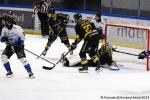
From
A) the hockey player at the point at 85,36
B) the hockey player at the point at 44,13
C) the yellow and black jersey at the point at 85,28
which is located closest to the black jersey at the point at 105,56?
the hockey player at the point at 85,36

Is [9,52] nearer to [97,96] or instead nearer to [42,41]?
[97,96]

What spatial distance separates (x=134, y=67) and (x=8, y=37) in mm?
3250

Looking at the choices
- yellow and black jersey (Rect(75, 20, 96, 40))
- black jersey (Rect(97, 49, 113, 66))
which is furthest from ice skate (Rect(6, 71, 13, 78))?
black jersey (Rect(97, 49, 113, 66))


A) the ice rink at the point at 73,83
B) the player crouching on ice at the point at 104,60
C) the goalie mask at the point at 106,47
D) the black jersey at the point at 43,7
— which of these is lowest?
the ice rink at the point at 73,83

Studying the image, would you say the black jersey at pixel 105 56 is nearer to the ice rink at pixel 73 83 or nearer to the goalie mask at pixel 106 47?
the goalie mask at pixel 106 47

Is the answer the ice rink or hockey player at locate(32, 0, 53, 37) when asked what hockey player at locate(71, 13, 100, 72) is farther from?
hockey player at locate(32, 0, 53, 37)

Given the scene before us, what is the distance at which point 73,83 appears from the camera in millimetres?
9281

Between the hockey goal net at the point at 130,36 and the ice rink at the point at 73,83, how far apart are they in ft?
0.81

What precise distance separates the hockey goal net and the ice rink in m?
0.25

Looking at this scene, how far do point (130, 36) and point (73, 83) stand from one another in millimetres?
2978

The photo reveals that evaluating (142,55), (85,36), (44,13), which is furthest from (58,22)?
(44,13)

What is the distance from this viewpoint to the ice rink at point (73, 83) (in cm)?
831

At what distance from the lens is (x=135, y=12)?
52.7 ft

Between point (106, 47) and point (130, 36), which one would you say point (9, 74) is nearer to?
point (106, 47)
